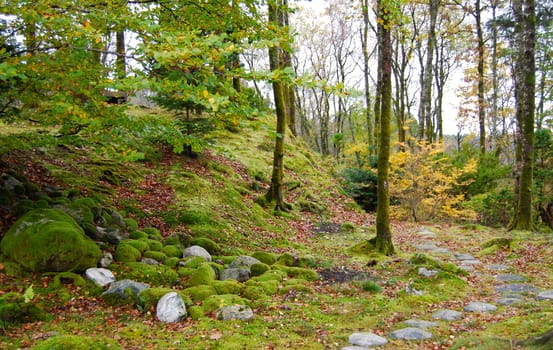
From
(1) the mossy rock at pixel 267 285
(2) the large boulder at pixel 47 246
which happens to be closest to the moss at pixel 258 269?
(1) the mossy rock at pixel 267 285

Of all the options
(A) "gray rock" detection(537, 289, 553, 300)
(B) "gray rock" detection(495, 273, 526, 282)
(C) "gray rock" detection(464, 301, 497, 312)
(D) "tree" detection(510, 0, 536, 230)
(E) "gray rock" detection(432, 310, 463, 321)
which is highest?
(D) "tree" detection(510, 0, 536, 230)

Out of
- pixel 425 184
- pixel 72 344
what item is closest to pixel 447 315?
pixel 72 344

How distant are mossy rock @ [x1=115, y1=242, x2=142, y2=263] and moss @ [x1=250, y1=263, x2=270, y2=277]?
187cm

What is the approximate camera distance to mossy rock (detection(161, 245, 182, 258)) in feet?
22.3

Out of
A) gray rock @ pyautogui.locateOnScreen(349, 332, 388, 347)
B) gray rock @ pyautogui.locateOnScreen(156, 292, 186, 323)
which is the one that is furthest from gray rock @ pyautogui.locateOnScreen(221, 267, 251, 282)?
gray rock @ pyautogui.locateOnScreen(349, 332, 388, 347)

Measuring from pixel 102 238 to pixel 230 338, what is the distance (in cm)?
337

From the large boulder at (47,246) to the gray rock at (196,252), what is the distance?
1.60m

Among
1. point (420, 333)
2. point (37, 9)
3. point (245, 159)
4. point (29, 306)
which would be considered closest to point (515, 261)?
point (420, 333)

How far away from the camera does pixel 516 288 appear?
6137mm

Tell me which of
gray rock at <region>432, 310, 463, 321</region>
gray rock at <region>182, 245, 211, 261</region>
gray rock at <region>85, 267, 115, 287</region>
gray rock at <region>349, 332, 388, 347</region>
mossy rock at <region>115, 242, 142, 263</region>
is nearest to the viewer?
gray rock at <region>349, 332, 388, 347</region>

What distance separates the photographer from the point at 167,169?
11.5 m

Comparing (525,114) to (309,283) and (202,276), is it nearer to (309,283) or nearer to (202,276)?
(309,283)

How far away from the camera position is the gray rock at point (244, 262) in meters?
6.76

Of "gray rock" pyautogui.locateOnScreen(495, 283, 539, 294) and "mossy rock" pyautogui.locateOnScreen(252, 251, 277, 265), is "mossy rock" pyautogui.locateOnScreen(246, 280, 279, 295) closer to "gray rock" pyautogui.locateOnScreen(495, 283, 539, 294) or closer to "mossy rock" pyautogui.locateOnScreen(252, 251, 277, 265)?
"mossy rock" pyautogui.locateOnScreen(252, 251, 277, 265)
